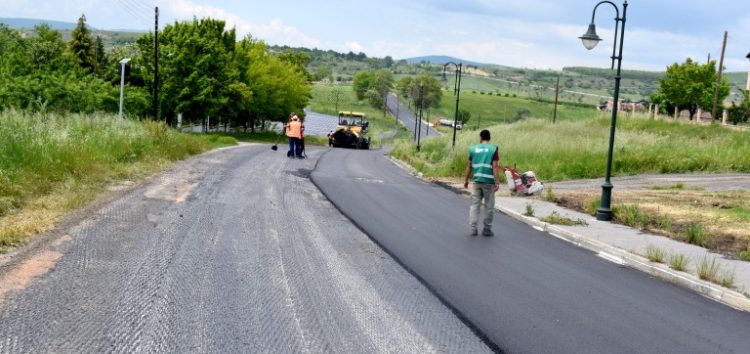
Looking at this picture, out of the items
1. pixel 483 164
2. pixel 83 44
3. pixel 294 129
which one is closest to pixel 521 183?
pixel 483 164

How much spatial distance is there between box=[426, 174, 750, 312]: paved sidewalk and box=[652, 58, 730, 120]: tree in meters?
59.9

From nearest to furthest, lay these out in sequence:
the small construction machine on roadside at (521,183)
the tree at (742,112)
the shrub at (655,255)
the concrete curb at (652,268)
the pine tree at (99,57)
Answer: the concrete curb at (652,268) → the shrub at (655,255) → the small construction machine on roadside at (521,183) → the tree at (742,112) → the pine tree at (99,57)

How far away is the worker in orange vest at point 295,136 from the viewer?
28.8m

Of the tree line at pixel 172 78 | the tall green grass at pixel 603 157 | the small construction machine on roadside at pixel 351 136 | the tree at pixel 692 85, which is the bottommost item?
the small construction machine on roadside at pixel 351 136

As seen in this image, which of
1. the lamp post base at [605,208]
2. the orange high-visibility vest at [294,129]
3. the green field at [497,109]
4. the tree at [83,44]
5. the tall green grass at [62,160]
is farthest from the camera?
the green field at [497,109]

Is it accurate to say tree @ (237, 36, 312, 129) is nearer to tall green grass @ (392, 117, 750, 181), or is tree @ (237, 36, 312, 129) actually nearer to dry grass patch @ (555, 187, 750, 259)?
tall green grass @ (392, 117, 750, 181)

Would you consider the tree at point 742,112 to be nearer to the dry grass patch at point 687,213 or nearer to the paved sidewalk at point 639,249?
the dry grass patch at point 687,213

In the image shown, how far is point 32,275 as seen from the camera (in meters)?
7.46

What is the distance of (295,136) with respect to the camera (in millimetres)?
29016

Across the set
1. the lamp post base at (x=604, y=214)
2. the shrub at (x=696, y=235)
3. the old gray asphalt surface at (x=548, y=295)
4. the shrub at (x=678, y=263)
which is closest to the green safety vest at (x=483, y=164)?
the old gray asphalt surface at (x=548, y=295)

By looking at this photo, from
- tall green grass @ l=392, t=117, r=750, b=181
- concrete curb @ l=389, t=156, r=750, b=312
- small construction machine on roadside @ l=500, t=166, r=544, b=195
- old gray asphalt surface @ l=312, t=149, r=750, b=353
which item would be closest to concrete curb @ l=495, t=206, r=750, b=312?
concrete curb @ l=389, t=156, r=750, b=312

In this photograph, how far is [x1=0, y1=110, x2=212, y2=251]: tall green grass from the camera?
11.6 metres

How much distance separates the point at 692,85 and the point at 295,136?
5430 cm

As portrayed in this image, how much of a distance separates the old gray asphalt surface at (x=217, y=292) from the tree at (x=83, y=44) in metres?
71.8
